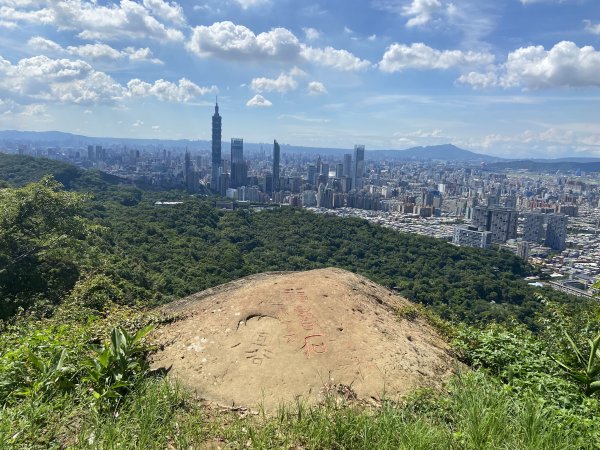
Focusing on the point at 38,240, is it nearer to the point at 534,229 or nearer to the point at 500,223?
the point at 500,223

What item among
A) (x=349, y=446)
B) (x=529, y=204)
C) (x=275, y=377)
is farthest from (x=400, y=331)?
(x=529, y=204)

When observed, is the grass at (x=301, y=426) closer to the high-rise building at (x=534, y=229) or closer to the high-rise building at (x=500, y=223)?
the high-rise building at (x=500, y=223)

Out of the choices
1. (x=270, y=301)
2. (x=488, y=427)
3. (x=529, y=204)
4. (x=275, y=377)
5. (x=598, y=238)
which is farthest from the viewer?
(x=529, y=204)

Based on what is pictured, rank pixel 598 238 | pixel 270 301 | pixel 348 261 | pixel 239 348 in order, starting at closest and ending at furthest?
pixel 239 348 → pixel 270 301 → pixel 348 261 → pixel 598 238

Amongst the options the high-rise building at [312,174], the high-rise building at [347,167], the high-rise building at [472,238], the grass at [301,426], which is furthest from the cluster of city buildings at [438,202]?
the grass at [301,426]

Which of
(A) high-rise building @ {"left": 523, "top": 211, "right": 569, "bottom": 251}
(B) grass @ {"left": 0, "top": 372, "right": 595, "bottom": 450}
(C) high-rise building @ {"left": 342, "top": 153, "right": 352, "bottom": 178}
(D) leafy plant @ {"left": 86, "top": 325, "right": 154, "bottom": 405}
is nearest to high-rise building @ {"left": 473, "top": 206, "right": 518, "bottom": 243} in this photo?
(A) high-rise building @ {"left": 523, "top": 211, "right": 569, "bottom": 251}

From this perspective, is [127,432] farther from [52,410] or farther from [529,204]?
[529,204]

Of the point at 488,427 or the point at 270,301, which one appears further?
the point at 270,301
